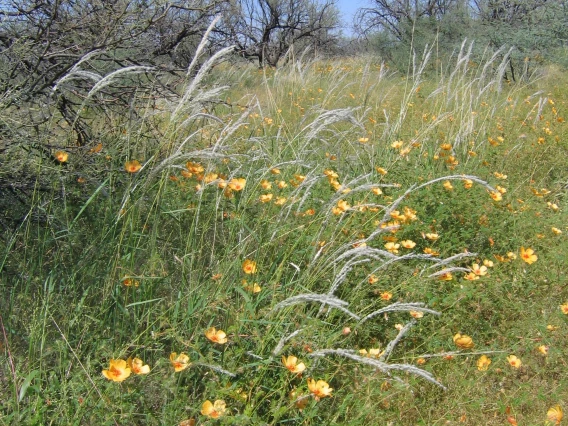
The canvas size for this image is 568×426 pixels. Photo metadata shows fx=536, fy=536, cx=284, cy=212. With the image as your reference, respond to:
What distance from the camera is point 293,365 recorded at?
1.64m

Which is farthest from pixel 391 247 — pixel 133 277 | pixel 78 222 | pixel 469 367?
pixel 78 222

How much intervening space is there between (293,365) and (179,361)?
35cm

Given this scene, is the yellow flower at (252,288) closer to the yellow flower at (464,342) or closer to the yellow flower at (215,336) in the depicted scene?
the yellow flower at (215,336)

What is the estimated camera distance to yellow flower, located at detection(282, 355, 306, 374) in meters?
1.61

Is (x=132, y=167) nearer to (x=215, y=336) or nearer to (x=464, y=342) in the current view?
(x=215, y=336)

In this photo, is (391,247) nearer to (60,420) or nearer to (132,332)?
(132,332)

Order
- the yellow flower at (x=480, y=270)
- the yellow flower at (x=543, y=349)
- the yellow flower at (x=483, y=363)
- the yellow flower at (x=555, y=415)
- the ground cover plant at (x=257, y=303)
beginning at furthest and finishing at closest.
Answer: the yellow flower at (x=480, y=270)
the yellow flower at (x=543, y=349)
the yellow flower at (x=483, y=363)
the yellow flower at (x=555, y=415)
the ground cover plant at (x=257, y=303)

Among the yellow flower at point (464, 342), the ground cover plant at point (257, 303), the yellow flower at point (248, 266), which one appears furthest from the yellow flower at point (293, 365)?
the yellow flower at point (464, 342)

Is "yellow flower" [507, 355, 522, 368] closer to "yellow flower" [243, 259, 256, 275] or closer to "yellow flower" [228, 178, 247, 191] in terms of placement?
"yellow flower" [243, 259, 256, 275]

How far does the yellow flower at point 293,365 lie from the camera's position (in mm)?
1614

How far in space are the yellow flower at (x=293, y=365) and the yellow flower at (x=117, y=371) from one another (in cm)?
46

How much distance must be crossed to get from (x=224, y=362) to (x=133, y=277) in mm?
384

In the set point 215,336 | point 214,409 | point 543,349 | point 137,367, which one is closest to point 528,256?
point 543,349

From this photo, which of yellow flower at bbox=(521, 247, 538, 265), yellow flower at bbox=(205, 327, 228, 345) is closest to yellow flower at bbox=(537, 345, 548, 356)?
yellow flower at bbox=(521, 247, 538, 265)
